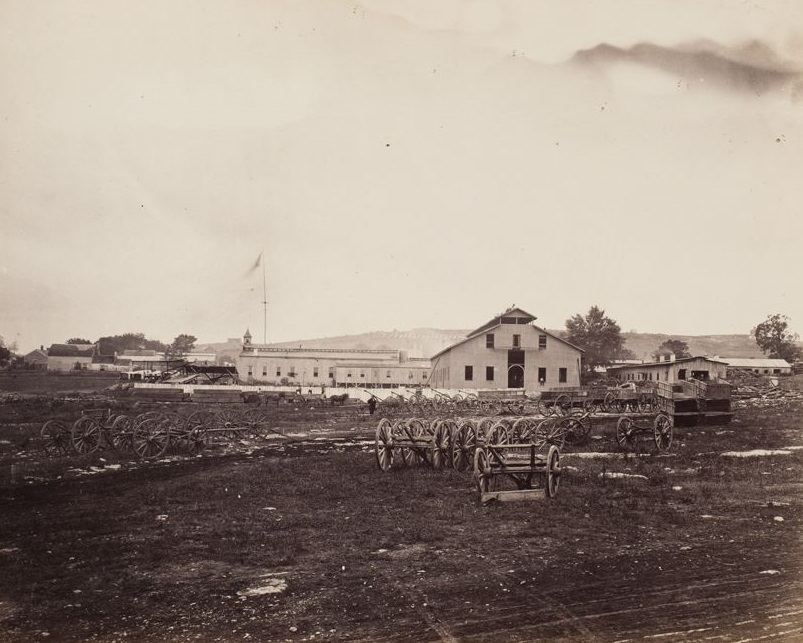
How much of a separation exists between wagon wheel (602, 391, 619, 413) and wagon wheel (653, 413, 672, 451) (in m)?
10.6

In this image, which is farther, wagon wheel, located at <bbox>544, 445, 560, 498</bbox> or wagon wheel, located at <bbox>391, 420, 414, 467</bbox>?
wagon wheel, located at <bbox>391, 420, 414, 467</bbox>

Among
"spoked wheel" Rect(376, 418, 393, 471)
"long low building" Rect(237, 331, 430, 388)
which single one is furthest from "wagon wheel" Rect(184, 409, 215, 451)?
"long low building" Rect(237, 331, 430, 388)

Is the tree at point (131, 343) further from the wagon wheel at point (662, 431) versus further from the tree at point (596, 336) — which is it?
the wagon wheel at point (662, 431)

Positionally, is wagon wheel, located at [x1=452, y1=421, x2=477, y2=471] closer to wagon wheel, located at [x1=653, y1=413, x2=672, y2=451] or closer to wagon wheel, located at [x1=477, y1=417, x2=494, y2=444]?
wagon wheel, located at [x1=477, y1=417, x2=494, y2=444]

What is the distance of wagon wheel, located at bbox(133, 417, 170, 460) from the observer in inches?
655

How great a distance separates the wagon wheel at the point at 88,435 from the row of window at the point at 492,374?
34.6 m

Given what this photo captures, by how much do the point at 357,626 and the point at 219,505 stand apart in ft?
18.1

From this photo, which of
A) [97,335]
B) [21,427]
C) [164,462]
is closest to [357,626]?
[97,335]

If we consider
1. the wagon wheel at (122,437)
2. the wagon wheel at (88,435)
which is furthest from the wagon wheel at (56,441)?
the wagon wheel at (122,437)

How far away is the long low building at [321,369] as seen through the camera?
63.6 metres

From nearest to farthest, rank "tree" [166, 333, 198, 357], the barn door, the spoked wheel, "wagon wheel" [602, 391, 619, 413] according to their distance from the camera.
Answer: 1. the spoked wheel
2. "wagon wheel" [602, 391, 619, 413]
3. the barn door
4. "tree" [166, 333, 198, 357]

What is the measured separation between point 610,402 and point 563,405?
3699 mm

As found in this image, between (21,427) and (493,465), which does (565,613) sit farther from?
(21,427)

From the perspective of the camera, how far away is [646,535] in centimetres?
856
